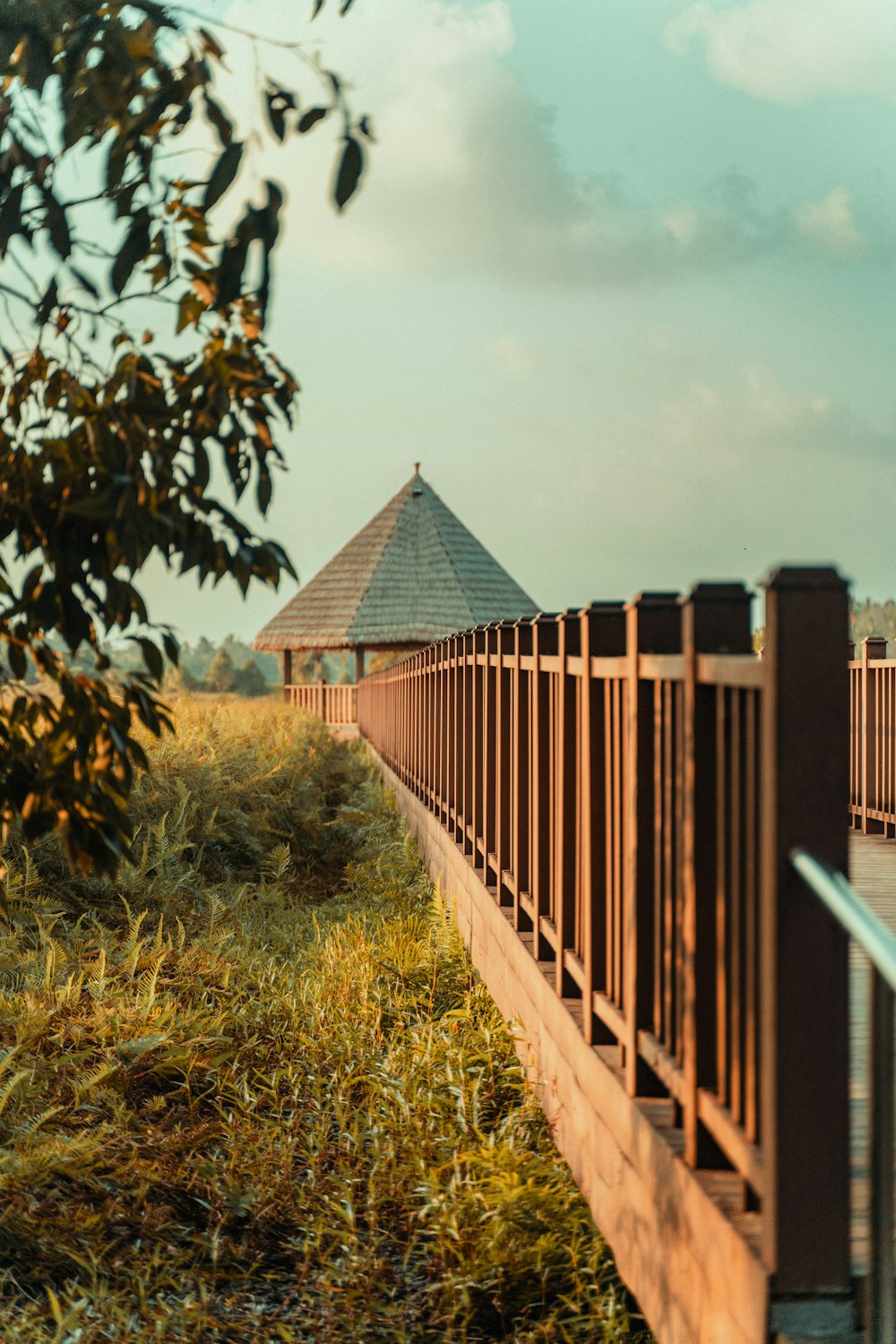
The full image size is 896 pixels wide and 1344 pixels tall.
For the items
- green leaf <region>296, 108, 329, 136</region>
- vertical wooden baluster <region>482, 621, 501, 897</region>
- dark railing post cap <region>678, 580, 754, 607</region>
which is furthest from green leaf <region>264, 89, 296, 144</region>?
vertical wooden baluster <region>482, 621, 501, 897</region>

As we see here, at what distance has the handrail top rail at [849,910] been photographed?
2.09 metres

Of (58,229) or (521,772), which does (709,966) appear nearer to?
(58,229)

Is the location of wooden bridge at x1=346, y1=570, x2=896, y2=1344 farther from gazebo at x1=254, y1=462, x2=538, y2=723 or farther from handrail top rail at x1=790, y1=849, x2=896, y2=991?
gazebo at x1=254, y1=462, x2=538, y2=723

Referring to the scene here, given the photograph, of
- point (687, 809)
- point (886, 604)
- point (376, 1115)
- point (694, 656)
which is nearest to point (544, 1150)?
point (376, 1115)

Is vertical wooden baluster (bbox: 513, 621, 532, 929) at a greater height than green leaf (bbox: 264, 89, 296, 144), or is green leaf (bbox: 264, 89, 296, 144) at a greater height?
green leaf (bbox: 264, 89, 296, 144)

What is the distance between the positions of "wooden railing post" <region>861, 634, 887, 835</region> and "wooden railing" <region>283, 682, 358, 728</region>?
22.6 metres

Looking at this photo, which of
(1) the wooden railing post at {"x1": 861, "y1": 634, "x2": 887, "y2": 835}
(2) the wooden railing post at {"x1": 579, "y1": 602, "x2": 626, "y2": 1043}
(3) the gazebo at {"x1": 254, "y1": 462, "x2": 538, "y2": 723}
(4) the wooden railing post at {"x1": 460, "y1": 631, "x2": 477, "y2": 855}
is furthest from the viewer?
(3) the gazebo at {"x1": 254, "y1": 462, "x2": 538, "y2": 723}

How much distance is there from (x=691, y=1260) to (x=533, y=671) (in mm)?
2927

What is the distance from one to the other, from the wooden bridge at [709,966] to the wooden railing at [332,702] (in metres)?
28.1

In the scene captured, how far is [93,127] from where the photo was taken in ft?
10.5

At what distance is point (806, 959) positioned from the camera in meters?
2.34

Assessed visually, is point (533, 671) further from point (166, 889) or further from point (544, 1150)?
point (166, 889)

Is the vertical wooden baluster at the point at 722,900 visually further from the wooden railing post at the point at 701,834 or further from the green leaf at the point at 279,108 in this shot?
the green leaf at the point at 279,108

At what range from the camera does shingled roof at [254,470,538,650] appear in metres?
35.8
